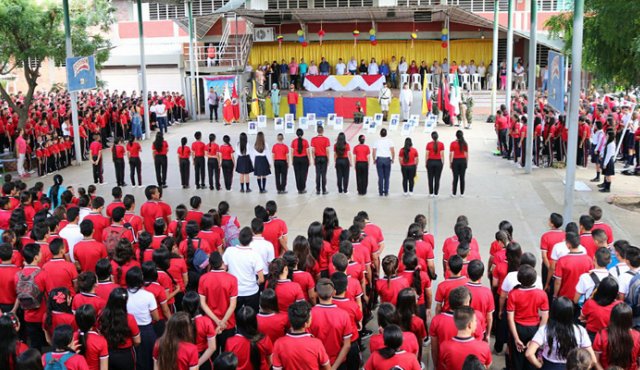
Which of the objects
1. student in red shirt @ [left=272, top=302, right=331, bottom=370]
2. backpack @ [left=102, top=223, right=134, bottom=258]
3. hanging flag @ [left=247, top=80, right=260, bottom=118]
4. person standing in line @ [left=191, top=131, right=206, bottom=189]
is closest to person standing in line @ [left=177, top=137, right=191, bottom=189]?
person standing in line @ [left=191, top=131, right=206, bottom=189]

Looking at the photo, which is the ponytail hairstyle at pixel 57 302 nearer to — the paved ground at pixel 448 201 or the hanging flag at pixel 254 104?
the paved ground at pixel 448 201

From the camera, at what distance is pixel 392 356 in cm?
479

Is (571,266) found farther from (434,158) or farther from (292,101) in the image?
(292,101)

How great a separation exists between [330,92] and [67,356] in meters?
27.0

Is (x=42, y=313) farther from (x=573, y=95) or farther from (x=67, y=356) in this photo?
(x=573, y=95)

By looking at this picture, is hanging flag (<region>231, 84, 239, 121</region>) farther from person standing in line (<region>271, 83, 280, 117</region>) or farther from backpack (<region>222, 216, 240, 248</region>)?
backpack (<region>222, 216, 240, 248</region>)

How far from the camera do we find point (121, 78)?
122 ft

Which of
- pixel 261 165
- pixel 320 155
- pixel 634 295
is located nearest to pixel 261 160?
pixel 261 165

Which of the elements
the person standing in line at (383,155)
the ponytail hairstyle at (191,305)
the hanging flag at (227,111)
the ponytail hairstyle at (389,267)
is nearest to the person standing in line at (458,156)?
the person standing in line at (383,155)

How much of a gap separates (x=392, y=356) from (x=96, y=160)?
518 inches

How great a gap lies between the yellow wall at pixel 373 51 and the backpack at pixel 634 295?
29.6 meters

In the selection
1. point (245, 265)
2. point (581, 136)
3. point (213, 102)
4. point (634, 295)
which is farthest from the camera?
point (213, 102)

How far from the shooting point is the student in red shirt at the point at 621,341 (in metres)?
5.14

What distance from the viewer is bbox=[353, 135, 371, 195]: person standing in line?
47.6 feet
